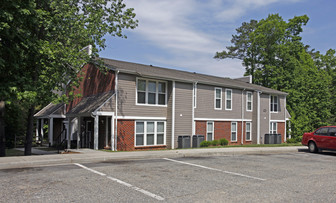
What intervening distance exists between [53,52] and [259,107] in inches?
787

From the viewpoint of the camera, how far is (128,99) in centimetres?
1880

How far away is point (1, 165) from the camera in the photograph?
10.4 m

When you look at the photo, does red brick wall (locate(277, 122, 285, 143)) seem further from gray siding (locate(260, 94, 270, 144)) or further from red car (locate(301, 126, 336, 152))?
red car (locate(301, 126, 336, 152))

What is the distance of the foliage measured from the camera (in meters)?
33.4

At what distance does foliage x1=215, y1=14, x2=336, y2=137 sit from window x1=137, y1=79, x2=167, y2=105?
17.3 metres

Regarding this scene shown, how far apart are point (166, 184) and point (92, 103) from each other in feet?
41.4

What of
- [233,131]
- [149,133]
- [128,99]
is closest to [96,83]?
[128,99]

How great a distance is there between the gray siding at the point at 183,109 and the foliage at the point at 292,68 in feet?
49.3

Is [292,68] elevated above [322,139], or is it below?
above

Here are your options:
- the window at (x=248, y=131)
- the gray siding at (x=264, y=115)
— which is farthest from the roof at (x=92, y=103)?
the gray siding at (x=264, y=115)

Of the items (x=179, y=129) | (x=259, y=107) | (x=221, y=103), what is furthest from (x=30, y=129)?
(x=259, y=107)

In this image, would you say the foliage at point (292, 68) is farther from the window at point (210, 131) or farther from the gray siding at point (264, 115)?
the window at point (210, 131)

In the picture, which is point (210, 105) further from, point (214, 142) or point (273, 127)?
point (273, 127)

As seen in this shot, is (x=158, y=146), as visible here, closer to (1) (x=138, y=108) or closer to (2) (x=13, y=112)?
(1) (x=138, y=108)
